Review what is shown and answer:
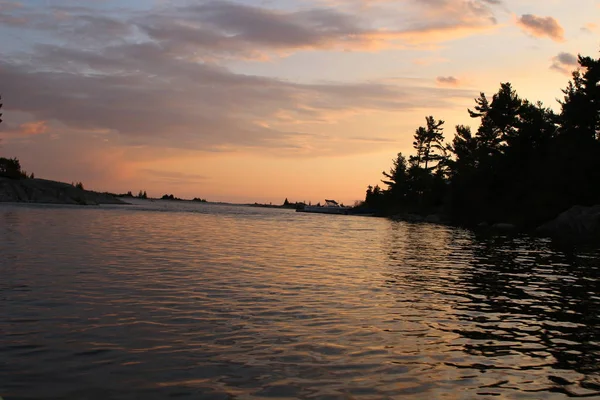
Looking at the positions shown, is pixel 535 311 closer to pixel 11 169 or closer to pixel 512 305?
pixel 512 305

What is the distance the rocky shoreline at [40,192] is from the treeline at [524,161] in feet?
248

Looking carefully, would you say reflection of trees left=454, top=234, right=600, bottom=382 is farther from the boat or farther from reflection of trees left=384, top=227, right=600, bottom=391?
the boat

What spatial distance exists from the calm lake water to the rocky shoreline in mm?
84285

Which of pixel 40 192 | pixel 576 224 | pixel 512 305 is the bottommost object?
pixel 512 305

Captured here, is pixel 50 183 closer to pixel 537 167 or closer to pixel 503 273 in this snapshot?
pixel 537 167

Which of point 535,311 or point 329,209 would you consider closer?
point 535,311

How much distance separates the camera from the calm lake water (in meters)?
7.70

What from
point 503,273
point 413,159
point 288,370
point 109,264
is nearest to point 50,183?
point 413,159

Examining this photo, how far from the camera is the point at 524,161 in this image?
77250 mm

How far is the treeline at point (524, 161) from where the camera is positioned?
198 feet

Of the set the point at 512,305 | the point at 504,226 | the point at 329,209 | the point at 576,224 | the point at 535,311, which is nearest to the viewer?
the point at 535,311

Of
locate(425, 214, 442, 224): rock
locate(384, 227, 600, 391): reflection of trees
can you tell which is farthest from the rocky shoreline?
locate(384, 227, 600, 391): reflection of trees

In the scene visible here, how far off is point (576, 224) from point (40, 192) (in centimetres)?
9339

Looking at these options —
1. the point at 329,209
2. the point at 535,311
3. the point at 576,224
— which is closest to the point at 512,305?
the point at 535,311
